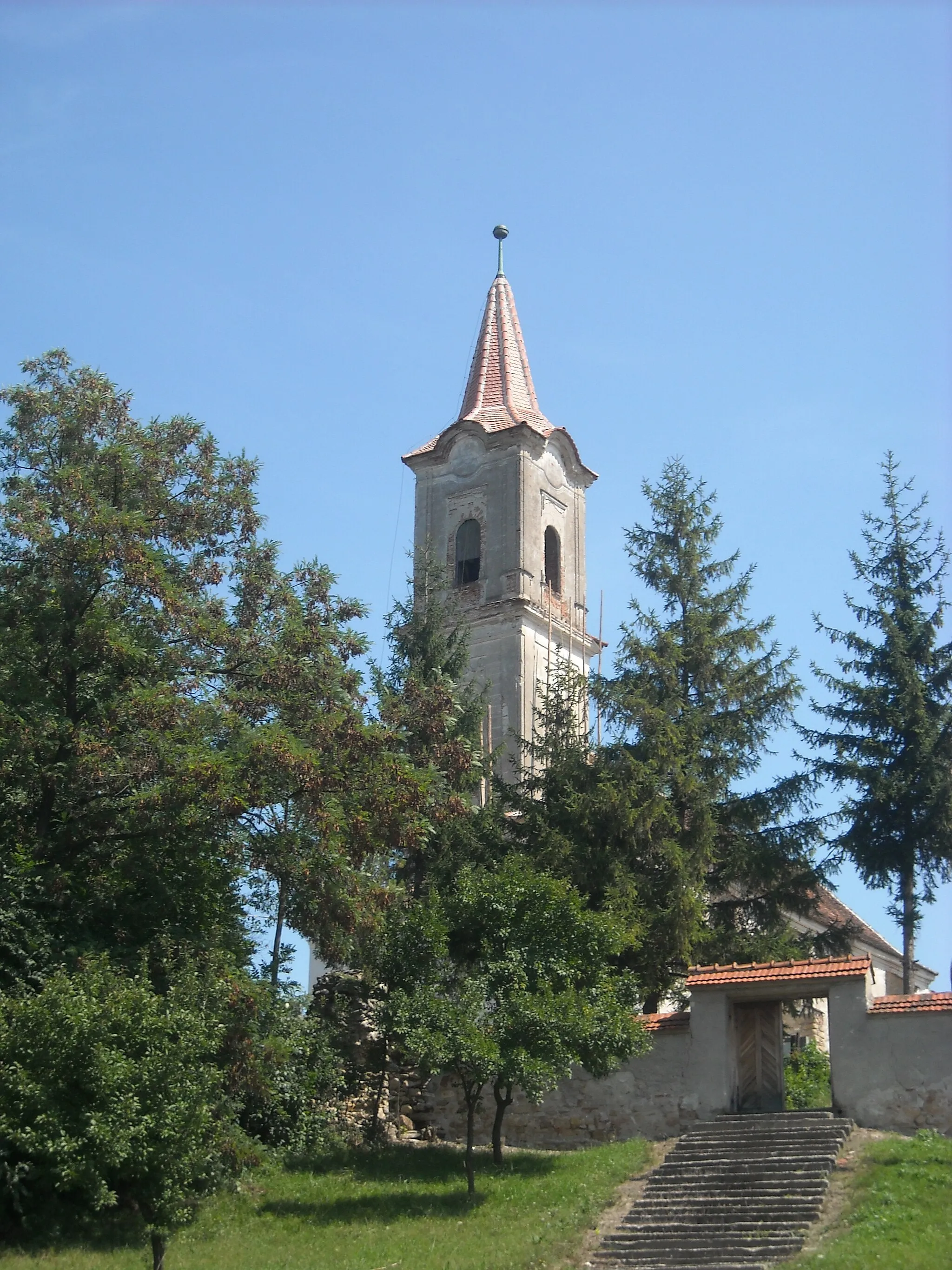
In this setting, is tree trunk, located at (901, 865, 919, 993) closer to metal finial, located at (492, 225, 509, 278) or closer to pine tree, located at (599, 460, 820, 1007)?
pine tree, located at (599, 460, 820, 1007)

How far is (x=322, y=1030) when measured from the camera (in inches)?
900

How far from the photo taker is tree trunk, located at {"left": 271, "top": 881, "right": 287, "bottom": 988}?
846 inches

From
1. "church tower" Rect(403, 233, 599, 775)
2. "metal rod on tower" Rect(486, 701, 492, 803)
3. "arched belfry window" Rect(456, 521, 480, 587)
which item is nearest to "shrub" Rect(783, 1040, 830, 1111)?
"metal rod on tower" Rect(486, 701, 492, 803)

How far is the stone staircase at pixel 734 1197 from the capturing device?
17.0m

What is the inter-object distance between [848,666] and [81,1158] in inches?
666

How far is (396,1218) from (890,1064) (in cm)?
696

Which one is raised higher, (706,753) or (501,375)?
(501,375)

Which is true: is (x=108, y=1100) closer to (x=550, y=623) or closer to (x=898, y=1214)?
(x=898, y=1214)

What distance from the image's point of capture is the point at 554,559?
42.5 m

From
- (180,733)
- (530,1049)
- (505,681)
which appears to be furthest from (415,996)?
(505,681)

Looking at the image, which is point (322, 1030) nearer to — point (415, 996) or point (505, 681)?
point (415, 996)

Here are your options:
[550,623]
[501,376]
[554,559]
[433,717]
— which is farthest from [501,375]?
[433,717]

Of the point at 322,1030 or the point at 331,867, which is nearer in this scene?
the point at 331,867

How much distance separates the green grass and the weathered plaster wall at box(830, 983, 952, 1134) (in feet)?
2.10
